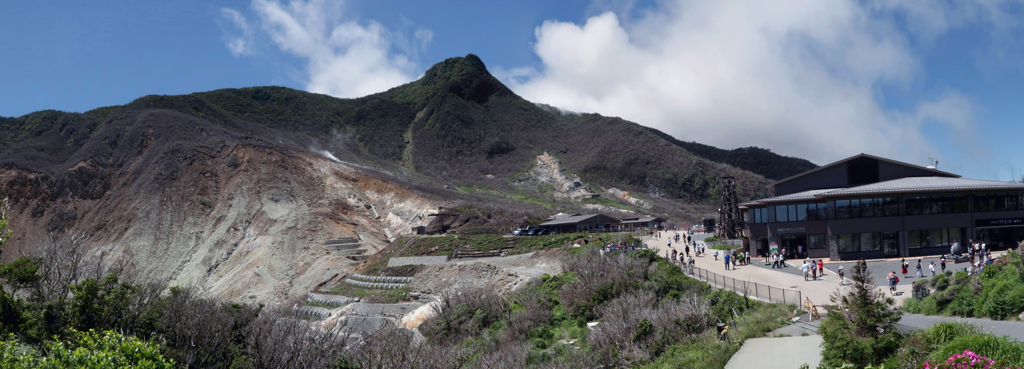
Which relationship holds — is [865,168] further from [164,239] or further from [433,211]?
[164,239]

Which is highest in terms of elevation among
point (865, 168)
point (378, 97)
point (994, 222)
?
point (378, 97)

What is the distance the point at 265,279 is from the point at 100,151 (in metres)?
52.5

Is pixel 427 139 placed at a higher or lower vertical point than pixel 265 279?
higher

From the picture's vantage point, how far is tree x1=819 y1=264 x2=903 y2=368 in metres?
10.8

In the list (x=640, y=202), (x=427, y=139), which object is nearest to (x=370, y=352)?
(x=640, y=202)

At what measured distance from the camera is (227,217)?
64312 millimetres

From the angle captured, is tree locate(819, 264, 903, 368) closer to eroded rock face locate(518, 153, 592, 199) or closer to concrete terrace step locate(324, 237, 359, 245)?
concrete terrace step locate(324, 237, 359, 245)

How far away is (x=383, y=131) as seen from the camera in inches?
6260

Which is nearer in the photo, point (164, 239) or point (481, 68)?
point (164, 239)

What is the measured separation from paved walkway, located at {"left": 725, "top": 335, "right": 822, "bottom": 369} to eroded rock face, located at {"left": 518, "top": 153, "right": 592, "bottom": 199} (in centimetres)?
9130

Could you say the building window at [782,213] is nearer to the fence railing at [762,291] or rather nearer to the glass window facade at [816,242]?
the glass window facade at [816,242]

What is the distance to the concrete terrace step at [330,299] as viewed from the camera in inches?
1559

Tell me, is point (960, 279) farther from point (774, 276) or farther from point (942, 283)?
point (774, 276)

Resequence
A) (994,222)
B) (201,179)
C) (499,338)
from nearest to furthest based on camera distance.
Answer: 1. (499,338)
2. (994,222)
3. (201,179)
